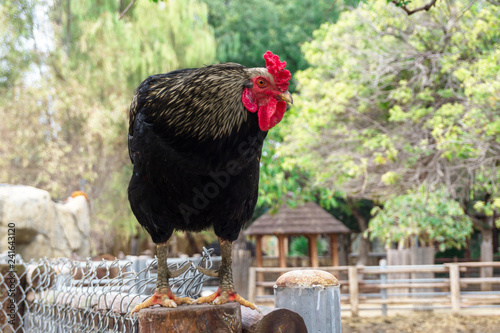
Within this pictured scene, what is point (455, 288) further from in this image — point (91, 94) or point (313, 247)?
point (91, 94)

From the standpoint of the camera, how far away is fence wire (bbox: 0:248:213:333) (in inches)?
76.3

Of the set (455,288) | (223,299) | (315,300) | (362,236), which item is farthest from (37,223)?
(362,236)

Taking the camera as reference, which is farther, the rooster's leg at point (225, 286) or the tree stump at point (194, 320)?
the rooster's leg at point (225, 286)

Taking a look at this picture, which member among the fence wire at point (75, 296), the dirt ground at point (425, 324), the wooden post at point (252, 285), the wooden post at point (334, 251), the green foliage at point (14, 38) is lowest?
the dirt ground at point (425, 324)

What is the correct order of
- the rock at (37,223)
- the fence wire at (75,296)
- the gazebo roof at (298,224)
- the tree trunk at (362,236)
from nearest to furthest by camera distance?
the fence wire at (75,296), the rock at (37,223), the gazebo roof at (298,224), the tree trunk at (362,236)

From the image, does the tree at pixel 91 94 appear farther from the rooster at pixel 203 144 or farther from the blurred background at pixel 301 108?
the rooster at pixel 203 144

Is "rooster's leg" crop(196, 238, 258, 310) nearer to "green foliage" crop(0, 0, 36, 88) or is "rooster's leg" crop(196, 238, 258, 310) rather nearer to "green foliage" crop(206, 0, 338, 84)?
"green foliage" crop(0, 0, 36, 88)

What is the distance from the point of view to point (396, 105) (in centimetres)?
1047

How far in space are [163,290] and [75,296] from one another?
2.19 ft

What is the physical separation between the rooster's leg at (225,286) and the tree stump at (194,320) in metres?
0.17

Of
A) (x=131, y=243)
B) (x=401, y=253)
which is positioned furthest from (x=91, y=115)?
(x=401, y=253)

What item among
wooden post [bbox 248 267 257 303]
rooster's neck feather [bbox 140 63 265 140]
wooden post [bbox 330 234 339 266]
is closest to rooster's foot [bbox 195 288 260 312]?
rooster's neck feather [bbox 140 63 265 140]

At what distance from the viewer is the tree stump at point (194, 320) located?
1.51m

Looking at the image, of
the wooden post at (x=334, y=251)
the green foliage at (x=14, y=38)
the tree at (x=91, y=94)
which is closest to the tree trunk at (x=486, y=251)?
the wooden post at (x=334, y=251)
